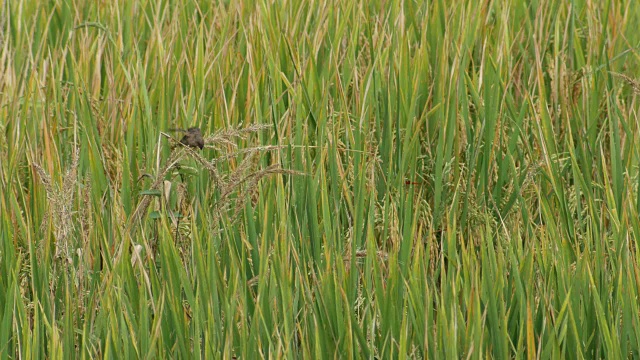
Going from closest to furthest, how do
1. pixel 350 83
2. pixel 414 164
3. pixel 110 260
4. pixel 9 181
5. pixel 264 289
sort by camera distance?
pixel 264 289 → pixel 110 260 → pixel 9 181 → pixel 414 164 → pixel 350 83

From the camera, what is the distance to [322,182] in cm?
174

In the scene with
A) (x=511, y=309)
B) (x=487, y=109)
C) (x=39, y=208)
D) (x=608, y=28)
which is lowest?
(x=511, y=309)

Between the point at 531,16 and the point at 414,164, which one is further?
the point at 531,16

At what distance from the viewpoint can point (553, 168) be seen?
1.92 metres

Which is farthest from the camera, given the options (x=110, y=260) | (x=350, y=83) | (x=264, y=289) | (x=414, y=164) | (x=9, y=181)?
(x=350, y=83)

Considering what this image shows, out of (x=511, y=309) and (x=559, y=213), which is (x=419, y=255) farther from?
(x=559, y=213)

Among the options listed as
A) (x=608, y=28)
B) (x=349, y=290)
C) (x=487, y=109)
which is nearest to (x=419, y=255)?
(x=349, y=290)

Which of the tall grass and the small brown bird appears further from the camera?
the small brown bird

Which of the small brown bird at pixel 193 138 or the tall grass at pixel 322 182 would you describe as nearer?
the tall grass at pixel 322 182

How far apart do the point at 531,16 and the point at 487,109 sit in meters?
0.69

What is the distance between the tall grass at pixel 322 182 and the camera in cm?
148

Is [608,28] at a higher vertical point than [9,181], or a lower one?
higher

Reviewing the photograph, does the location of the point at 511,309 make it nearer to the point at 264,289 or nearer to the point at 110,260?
the point at 264,289

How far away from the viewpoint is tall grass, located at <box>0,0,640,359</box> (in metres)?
1.48
